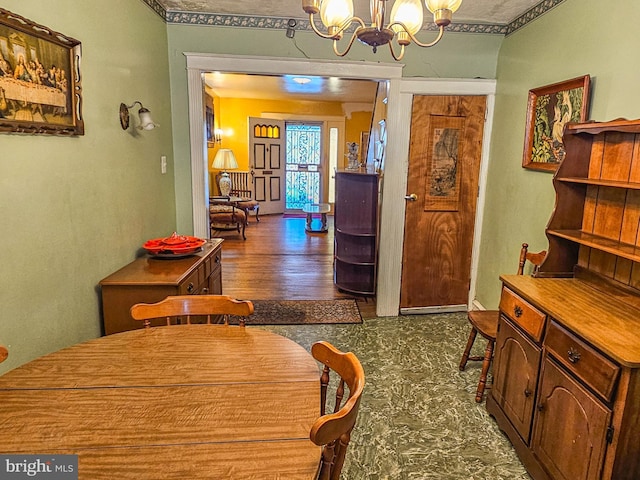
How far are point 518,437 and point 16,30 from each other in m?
2.80

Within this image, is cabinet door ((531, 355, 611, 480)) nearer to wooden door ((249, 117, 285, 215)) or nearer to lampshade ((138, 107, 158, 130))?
lampshade ((138, 107, 158, 130))

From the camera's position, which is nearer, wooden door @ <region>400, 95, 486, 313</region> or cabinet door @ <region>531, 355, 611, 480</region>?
cabinet door @ <region>531, 355, 611, 480</region>

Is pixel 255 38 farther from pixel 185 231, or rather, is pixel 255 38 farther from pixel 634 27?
pixel 634 27

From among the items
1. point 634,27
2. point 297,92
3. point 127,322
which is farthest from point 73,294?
point 297,92

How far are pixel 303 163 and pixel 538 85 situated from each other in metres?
6.98

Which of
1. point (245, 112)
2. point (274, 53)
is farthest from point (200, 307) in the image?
point (245, 112)

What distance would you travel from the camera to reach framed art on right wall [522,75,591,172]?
2426 mm

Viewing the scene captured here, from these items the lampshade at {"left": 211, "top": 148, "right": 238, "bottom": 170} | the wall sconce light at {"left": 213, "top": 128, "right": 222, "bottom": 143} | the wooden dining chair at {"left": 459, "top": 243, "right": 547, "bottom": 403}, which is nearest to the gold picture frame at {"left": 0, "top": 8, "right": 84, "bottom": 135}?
the wooden dining chair at {"left": 459, "top": 243, "right": 547, "bottom": 403}

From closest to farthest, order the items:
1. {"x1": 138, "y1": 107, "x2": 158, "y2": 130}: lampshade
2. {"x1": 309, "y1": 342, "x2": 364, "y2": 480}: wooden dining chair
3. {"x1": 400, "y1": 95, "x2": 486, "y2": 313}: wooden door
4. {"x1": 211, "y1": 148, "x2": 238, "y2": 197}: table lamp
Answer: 1. {"x1": 309, "y1": 342, "x2": 364, "y2": 480}: wooden dining chair
2. {"x1": 138, "y1": 107, "x2": 158, "y2": 130}: lampshade
3. {"x1": 400, "y1": 95, "x2": 486, "y2": 313}: wooden door
4. {"x1": 211, "y1": 148, "x2": 238, "y2": 197}: table lamp

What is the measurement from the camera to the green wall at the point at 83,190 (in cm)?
162

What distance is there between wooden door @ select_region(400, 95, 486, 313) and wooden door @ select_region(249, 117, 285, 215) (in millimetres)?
5920

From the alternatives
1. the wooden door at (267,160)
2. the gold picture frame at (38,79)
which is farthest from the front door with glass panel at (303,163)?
the gold picture frame at (38,79)

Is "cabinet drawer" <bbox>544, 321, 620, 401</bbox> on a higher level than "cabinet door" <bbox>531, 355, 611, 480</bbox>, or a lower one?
higher

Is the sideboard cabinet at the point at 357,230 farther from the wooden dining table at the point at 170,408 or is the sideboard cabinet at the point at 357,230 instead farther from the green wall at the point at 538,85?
the wooden dining table at the point at 170,408
